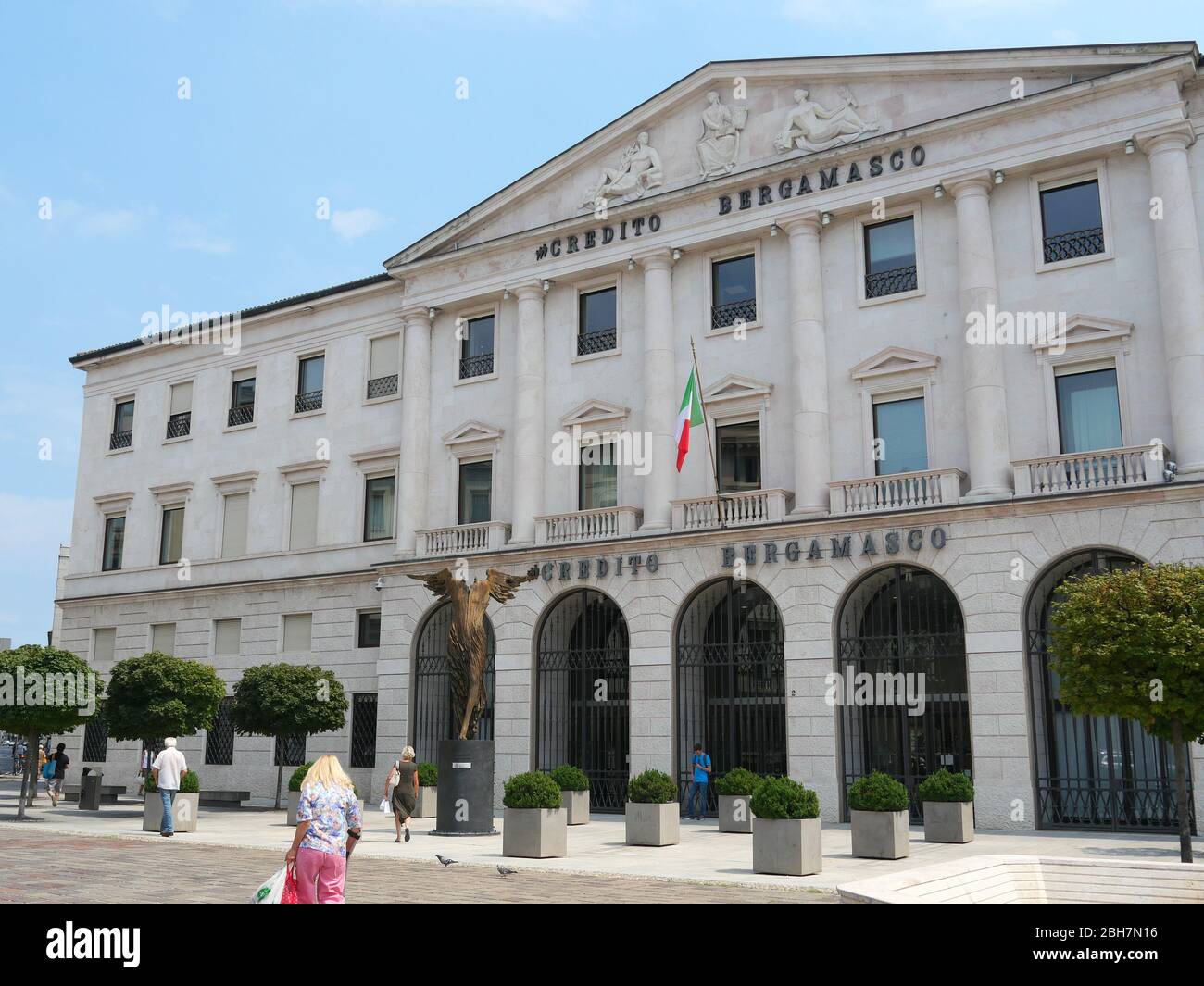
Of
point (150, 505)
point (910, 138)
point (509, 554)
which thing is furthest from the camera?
point (150, 505)

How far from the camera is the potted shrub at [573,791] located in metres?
24.6

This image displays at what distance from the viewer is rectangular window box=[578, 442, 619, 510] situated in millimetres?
31641

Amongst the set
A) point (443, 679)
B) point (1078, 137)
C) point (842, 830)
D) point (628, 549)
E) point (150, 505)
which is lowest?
point (842, 830)

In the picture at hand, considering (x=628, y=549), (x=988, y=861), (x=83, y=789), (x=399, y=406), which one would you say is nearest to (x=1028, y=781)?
(x=628, y=549)

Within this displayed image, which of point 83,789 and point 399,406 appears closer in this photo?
point 83,789

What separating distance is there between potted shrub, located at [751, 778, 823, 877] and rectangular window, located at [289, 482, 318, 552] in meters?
23.6

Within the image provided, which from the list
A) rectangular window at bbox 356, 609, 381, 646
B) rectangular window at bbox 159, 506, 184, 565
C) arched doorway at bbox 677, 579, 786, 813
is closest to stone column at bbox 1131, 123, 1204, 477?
arched doorway at bbox 677, 579, 786, 813

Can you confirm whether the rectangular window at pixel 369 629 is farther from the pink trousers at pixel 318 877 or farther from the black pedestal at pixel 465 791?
the pink trousers at pixel 318 877

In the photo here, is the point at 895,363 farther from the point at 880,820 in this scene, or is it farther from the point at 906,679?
the point at 880,820

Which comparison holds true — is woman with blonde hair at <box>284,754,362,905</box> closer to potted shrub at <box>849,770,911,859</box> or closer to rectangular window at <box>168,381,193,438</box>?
potted shrub at <box>849,770,911,859</box>

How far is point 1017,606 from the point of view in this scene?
24281 millimetres
